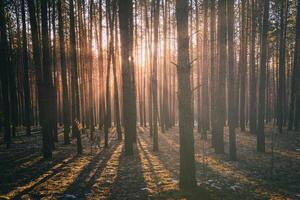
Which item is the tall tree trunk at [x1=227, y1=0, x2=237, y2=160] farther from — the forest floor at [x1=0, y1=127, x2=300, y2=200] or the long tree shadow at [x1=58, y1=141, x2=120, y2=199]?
the long tree shadow at [x1=58, y1=141, x2=120, y2=199]

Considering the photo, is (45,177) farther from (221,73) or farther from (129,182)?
(221,73)

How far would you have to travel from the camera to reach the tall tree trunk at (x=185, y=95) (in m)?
6.59

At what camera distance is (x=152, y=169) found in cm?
965

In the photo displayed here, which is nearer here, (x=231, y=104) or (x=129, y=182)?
(x=129, y=182)

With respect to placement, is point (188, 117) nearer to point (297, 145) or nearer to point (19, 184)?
point (19, 184)

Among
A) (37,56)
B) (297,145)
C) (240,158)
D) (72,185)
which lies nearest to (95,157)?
(72,185)

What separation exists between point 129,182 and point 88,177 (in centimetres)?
151

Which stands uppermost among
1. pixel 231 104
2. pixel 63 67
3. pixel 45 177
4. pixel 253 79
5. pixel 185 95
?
pixel 63 67

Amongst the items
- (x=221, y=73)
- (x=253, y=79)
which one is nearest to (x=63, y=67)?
(x=221, y=73)

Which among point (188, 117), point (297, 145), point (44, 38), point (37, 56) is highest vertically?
point (44, 38)

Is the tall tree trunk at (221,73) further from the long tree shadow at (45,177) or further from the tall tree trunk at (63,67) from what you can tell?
the tall tree trunk at (63,67)

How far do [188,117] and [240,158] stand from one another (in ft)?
20.0

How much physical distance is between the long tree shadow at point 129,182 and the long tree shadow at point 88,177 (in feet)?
2.33

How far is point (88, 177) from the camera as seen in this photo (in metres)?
8.58
